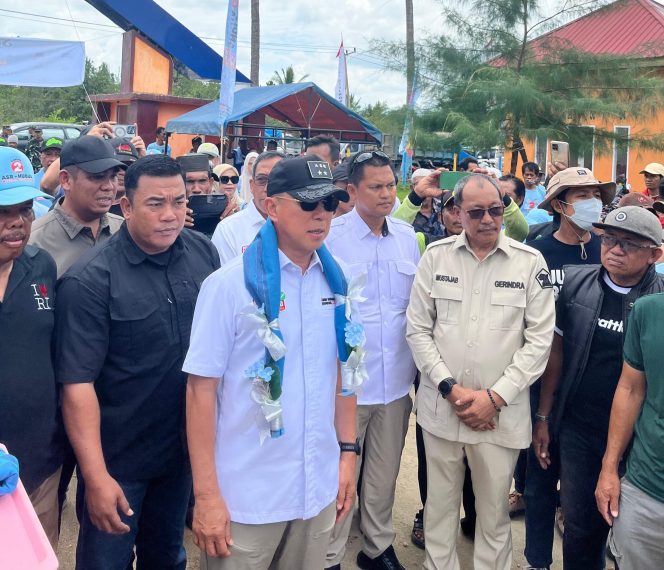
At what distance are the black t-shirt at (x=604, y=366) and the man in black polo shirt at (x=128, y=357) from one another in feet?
6.10

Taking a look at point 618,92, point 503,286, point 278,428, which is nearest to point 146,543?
point 278,428

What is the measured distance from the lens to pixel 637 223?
117 inches

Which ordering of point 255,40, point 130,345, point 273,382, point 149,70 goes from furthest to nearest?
point 255,40 < point 149,70 < point 130,345 < point 273,382

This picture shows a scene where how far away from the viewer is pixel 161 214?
2.74 meters

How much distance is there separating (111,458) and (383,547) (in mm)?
1702

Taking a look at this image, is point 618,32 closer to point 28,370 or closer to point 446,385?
point 446,385

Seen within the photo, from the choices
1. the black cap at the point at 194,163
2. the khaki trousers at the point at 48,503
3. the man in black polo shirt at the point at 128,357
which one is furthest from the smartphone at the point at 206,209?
the khaki trousers at the point at 48,503

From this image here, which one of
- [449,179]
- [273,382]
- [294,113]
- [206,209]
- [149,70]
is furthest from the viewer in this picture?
[149,70]

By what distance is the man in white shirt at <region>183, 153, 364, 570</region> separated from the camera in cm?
227

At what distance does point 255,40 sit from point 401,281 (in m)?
22.5

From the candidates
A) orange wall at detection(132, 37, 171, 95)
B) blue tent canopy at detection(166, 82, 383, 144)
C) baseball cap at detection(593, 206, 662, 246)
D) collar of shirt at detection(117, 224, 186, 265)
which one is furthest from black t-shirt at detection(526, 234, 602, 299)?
orange wall at detection(132, 37, 171, 95)

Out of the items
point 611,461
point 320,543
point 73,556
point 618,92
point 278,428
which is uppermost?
point 618,92

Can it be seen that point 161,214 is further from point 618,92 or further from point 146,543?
point 618,92

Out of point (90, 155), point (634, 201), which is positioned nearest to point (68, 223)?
point (90, 155)
